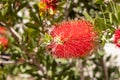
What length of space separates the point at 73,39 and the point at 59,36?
5cm

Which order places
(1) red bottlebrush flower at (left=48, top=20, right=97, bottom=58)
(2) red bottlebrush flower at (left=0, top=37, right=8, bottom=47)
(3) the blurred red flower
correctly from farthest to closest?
(2) red bottlebrush flower at (left=0, top=37, right=8, bottom=47) → (3) the blurred red flower → (1) red bottlebrush flower at (left=48, top=20, right=97, bottom=58)

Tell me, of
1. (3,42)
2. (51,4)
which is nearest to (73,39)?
(51,4)

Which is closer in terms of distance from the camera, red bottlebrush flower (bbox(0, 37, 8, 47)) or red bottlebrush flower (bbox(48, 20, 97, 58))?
red bottlebrush flower (bbox(48, 20, 97, 58))

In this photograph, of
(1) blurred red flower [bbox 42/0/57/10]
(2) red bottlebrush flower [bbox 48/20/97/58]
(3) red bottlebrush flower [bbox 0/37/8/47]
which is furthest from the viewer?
(3) red bottlebrush flower [bbox 0/37/8/47]

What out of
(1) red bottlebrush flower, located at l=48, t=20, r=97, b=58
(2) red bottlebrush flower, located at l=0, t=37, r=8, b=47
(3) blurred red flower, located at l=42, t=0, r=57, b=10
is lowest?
(2) red bottlebrush flower, located at l=0, t=37, r=8, b=47

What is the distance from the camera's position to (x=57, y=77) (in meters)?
2.33

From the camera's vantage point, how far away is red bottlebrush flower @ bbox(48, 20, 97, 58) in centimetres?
120

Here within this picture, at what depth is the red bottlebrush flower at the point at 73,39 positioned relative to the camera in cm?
120

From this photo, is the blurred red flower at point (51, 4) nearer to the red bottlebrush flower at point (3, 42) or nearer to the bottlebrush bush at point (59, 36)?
the bottlebrush bush at point (59, 36)

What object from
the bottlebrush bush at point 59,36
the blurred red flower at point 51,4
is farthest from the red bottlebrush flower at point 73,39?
the blurred red flower at point 51,4

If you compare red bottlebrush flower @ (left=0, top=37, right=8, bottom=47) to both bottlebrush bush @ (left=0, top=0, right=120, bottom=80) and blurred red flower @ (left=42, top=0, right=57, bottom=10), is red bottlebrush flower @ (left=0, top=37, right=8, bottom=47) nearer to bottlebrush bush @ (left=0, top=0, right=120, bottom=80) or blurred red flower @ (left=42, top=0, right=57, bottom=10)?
bottlebrush bush @ (left=0, top=0, right=120, bottom=80)

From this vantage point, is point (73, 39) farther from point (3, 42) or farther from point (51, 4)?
point (3, 42)

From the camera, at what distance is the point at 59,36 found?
3.95 feet

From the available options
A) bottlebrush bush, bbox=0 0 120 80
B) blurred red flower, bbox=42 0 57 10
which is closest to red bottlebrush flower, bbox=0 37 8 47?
bottlebrush bush, bbox=0 0 120 80
